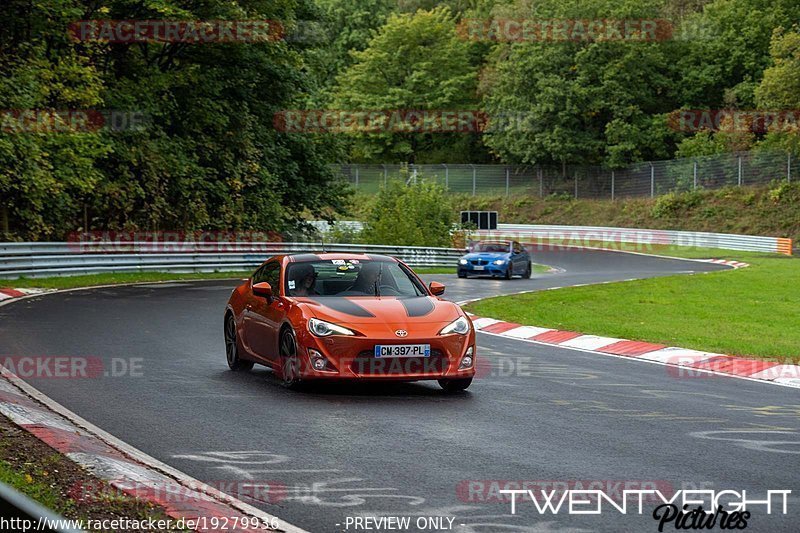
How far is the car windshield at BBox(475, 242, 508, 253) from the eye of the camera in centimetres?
3984

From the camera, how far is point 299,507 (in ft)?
21.6

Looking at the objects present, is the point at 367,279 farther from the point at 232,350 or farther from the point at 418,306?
the point at 232,350

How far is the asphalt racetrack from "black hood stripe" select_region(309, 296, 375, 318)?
2.56 feet

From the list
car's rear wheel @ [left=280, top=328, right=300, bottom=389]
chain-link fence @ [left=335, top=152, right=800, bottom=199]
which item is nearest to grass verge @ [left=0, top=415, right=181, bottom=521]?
car's rear wheel @ [left=280, top=328, right=300, bottom=389]

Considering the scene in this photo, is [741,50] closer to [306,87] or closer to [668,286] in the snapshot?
[306,87]

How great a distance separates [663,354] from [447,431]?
7.52 meters

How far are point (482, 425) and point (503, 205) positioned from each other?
77640mm

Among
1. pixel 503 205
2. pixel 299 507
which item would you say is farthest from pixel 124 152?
pixel 503 205

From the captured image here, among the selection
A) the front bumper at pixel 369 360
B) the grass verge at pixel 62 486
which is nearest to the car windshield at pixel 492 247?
the front bumper at pixel 369 360

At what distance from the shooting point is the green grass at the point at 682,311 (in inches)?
706

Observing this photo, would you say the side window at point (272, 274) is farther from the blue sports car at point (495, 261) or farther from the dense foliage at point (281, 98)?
the blue sports car at point (495, 261)

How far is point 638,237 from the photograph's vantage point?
73750 millimetres

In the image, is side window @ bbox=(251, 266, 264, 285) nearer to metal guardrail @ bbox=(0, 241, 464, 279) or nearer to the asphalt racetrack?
the asphalt racetrack

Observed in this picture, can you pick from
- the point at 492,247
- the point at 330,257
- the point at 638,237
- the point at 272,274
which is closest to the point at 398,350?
the point at 330,257
